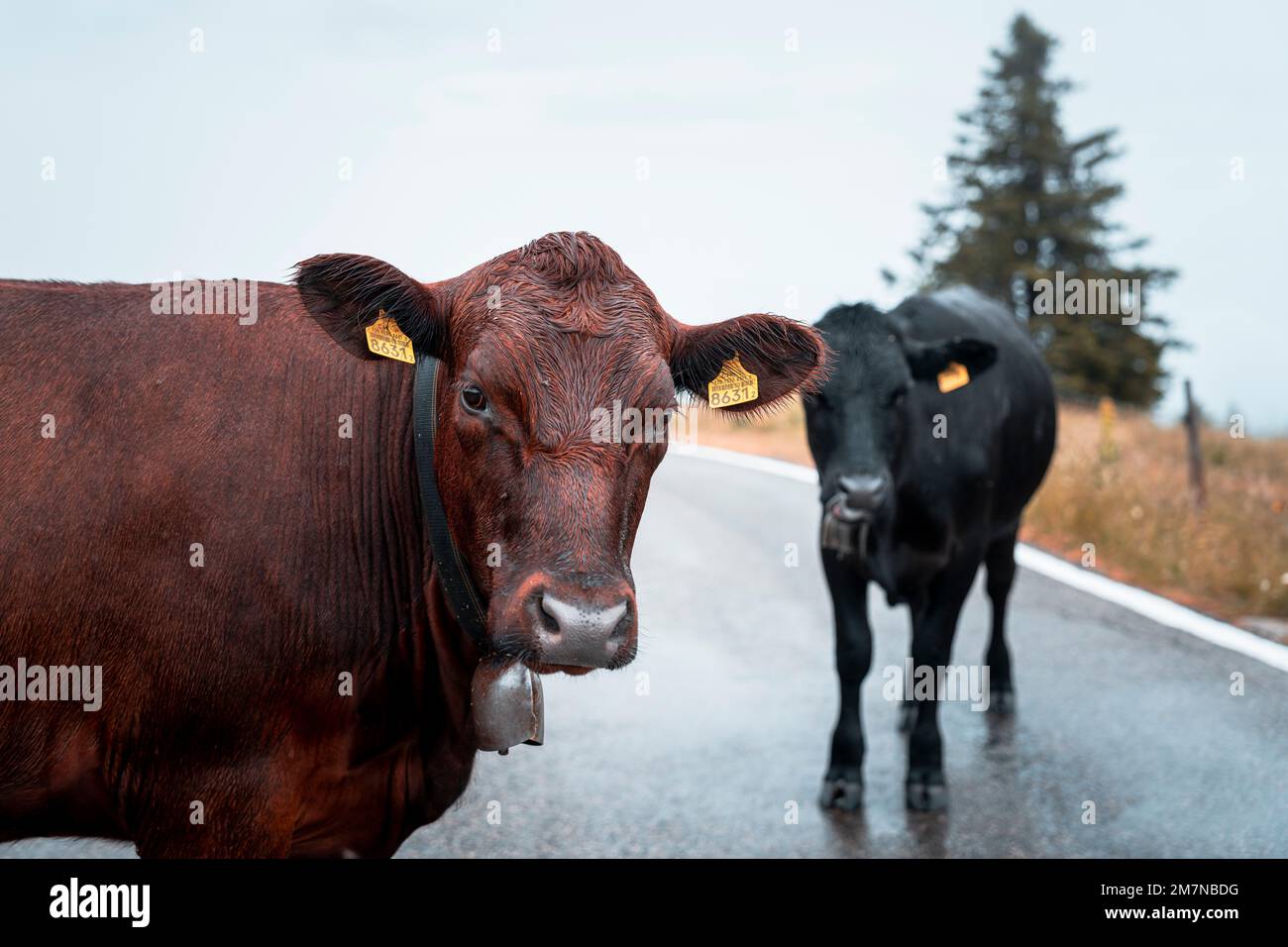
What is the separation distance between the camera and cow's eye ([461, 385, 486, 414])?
273 cm

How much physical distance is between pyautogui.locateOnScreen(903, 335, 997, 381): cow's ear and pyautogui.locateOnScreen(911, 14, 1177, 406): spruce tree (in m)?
22.5

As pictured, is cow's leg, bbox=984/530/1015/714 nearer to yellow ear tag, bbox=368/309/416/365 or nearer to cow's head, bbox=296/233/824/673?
cow's head, bbox=296/233/824/673

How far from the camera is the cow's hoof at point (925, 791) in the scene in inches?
199

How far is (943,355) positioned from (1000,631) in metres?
1.97

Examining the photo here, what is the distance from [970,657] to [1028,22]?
3051 centimetres

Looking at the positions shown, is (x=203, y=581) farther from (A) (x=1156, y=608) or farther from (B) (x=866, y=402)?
(A) (x=1156, y=608)

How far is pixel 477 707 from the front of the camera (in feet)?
9.41

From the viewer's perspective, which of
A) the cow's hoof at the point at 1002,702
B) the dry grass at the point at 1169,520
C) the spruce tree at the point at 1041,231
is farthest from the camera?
the spruce tree at the point at 1041,231

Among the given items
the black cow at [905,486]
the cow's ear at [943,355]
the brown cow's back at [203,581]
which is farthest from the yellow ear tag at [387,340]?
the cow's ear at [943,355]

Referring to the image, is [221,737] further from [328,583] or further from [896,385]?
[896,385]

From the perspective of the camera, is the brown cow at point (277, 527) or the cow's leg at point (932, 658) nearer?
the brown cow at point (277, 527)

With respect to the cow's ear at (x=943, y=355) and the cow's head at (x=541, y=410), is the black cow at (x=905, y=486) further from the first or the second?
the cow's head at (x=541, y=410)

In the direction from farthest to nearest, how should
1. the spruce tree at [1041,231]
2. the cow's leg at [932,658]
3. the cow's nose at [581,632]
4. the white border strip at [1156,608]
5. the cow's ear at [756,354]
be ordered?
1. the spruce tree at [1041,231]
2. the white border strip at [1156,608]
3. the cow's leg at [932,658]
4. the cow's ear at [756,354]
5. the cow's nose at [581,632]

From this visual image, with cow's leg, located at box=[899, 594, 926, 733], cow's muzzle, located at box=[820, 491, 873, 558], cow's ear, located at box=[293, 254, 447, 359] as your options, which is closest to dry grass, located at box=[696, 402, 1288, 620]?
cow's muzzle, located at box=[820, 491, 873, 558]
